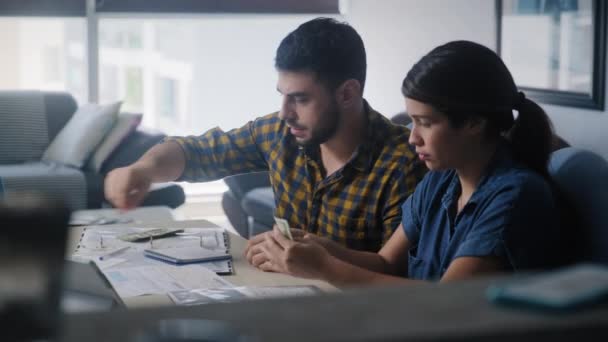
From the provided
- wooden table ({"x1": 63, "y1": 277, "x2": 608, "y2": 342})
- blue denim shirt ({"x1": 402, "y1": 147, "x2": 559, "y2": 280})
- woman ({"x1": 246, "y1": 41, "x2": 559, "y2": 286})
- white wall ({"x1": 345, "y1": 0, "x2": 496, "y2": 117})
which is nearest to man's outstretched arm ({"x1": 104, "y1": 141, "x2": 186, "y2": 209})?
woman ({"x1": 246, "y1": 41, "x2": 559, "y2": 286})

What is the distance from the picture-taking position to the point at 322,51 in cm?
238

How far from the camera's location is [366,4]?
18.7ft

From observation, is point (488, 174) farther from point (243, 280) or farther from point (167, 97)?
point (167, 97)

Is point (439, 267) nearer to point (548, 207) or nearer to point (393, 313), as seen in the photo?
point (548, 207)

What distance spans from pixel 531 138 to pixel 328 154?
2.17 feet

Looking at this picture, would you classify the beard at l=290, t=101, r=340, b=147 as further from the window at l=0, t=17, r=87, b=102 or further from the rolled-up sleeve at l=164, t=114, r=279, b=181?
the window at l=0, t=17, r=87, b=102

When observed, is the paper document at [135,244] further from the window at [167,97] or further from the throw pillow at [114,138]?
the window at [167,97]

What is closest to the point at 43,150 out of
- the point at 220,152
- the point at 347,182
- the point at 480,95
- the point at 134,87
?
the point at 134,87

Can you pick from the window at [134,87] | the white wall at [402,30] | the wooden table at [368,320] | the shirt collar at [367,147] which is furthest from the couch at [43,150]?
the wooden table at [368,320]

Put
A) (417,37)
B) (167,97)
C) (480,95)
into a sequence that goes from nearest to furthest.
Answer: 1. (480,95)
2. (417,37)
3. (167,97)

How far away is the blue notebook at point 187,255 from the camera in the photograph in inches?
79.7

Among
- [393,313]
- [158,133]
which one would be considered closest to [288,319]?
[393,313]

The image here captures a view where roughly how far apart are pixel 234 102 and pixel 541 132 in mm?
4416

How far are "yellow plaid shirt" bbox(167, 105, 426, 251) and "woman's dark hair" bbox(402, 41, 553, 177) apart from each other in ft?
1.32
